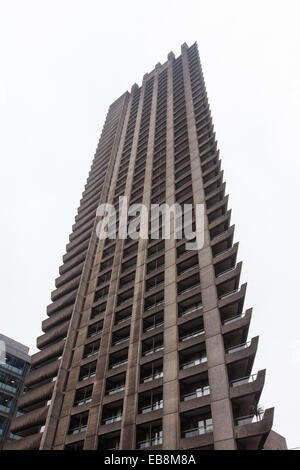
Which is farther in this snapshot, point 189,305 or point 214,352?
point 189,305

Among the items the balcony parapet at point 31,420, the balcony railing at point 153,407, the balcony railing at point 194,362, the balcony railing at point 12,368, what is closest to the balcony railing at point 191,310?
the balcony railing at point 194,362

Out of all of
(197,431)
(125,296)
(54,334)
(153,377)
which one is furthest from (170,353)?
(54,334)

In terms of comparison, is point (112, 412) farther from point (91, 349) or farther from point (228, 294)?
point (228, 294)

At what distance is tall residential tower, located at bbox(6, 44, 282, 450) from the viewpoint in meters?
24.6

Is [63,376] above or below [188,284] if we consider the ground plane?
below

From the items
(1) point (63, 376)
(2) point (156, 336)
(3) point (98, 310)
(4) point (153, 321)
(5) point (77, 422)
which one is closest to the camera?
(2) point (156, 336)

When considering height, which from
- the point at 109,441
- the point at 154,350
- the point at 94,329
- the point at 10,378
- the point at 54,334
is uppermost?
the point at 10,378

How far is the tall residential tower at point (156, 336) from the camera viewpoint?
80.8ft

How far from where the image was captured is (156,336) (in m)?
31.2

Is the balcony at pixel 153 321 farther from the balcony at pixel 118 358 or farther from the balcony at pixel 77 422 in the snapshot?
the balcony at pixel 77 422

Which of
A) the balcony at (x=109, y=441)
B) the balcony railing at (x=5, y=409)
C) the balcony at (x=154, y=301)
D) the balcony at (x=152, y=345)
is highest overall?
the balcony railing at (x=5, y=409)

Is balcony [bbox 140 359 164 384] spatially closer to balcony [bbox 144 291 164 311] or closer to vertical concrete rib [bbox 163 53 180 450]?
vertical concrete rib [bbox 163 53 180 450]

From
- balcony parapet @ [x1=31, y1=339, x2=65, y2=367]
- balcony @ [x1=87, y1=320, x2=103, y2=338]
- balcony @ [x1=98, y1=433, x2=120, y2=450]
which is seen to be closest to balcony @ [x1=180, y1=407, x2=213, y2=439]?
balcony @ [x1=98, y1=433, x2=120, y2=450]
